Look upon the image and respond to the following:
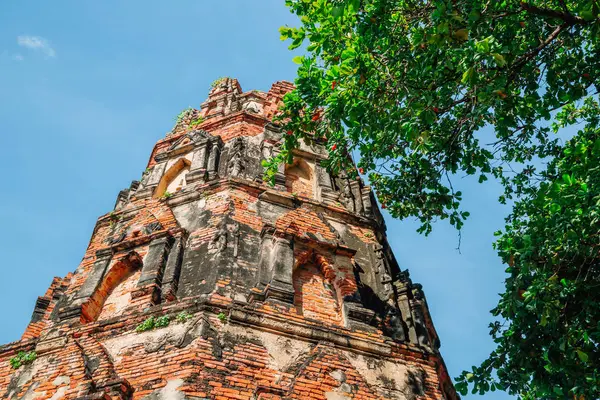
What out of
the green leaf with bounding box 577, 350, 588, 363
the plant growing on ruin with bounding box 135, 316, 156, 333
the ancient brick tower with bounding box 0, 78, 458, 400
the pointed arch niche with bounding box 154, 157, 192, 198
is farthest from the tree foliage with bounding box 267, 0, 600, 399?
the pointed arch niche with bounding box 154, 157, 192, 198

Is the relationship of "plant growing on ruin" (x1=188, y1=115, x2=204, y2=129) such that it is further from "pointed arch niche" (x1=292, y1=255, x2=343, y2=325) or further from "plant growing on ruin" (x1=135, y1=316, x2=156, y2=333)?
"plant growing on ruin" (x1=135, y1=316, x2=156, y2=333)

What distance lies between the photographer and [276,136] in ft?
38.1

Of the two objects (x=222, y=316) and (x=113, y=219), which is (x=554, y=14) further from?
(x=113, y=219)

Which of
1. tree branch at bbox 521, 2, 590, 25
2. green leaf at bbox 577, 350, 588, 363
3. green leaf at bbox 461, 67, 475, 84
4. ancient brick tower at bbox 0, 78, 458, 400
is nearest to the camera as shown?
green leaf at bbox 461, 67, 475, 84

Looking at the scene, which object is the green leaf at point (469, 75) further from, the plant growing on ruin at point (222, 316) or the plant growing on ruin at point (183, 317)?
the plant growing on ruin at point (183, 317)

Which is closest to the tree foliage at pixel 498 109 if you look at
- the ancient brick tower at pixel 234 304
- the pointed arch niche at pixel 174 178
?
the ancient brick tower at pixel 234 304

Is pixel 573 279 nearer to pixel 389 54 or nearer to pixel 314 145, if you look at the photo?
pixel 389 54

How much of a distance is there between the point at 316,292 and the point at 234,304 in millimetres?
1507

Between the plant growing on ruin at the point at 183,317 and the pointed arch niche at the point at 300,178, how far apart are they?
3843 millimetres

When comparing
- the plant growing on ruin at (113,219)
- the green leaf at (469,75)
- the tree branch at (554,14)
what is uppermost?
the plant growing on ruin at (113,219)

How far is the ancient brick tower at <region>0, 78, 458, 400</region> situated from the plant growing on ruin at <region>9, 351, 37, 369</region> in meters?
0.02

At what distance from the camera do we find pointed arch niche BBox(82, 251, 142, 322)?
26.5 ft

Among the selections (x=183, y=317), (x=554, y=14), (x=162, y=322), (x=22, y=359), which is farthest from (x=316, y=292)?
(x=554, y=14)

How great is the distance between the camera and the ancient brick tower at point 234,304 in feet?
21.6
